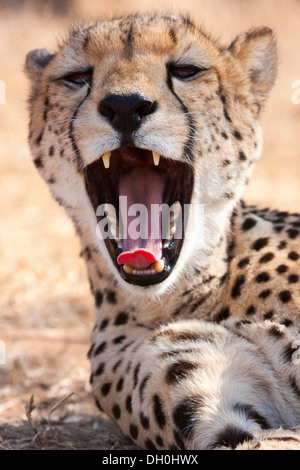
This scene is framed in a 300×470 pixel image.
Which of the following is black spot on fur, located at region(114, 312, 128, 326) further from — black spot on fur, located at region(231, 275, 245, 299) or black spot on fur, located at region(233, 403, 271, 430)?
black spot on fur, located at region(233, 403, 271, 430)

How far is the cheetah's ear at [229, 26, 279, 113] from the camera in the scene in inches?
95.7

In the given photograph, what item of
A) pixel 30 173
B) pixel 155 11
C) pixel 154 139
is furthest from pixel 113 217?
pixel 30 173

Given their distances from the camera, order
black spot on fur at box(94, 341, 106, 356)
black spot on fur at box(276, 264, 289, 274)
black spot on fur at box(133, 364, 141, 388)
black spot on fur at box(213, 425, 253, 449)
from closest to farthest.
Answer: black spot on fur at box(213, 425, 253, 449), black spot on fur at box(133, 364, 141, 388), black spot on fur at box(276, 264, 289, 274), black spot on fur at box(94, 341, 106, 356)

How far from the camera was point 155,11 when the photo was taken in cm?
251

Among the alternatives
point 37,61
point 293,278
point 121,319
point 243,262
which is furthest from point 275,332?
point 37,61

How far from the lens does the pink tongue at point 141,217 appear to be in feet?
6.86

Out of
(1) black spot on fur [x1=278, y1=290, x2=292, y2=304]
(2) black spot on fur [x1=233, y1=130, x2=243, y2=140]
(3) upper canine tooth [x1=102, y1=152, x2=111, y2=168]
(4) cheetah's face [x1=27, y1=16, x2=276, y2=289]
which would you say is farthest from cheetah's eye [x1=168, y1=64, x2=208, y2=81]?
(1) black spot on fur [x1=278, y1=290, x2=292, y2=304]

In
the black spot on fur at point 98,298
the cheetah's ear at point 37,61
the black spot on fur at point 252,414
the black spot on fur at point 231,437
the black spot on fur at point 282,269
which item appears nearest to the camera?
the black spot on fur at point 231,437

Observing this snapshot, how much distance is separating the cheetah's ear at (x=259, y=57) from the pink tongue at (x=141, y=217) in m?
0.44

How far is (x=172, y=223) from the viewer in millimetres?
2195

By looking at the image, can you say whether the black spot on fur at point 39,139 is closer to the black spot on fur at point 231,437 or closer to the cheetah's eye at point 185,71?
the cheetah's eye at point 185,71

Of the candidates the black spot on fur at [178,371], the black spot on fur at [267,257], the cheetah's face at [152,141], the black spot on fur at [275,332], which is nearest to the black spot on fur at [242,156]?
the cheetah's face at [152,141]

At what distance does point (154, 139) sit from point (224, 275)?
18.8 inches

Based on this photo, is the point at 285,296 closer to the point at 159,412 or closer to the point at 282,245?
the point at 282,245
